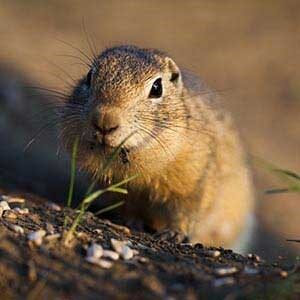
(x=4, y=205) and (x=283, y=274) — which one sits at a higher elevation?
(x=283, y=274)

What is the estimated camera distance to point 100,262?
4.16 metres

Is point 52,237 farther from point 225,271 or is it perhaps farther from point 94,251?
point 225,271

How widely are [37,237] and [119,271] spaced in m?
0.54

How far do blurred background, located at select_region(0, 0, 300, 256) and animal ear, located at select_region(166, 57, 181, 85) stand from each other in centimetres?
192

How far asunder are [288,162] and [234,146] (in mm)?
2835

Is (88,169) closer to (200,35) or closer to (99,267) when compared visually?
(99,267)

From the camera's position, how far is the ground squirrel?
212 inches

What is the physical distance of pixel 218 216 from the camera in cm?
678

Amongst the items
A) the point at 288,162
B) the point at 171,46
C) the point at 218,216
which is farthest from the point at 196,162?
the point at 171,46

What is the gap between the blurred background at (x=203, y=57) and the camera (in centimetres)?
901

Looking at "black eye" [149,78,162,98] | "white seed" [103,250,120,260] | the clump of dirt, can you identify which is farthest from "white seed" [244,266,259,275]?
"black eye" [149,78,162,98]

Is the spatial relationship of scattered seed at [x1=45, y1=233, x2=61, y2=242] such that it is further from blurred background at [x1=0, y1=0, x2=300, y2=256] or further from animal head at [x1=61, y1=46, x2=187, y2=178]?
blurred background at [x1=0, y1=0, x2=300, y2=256]

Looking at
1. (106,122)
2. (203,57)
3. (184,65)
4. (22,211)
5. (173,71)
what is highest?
(203,57)

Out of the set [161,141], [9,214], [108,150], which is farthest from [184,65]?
[9,214]
